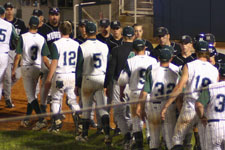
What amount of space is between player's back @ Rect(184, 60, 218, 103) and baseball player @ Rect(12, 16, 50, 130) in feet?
10.0

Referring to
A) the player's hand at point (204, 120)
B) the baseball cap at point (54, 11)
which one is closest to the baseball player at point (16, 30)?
the baseball cap at point (54, 11)

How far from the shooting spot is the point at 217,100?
5.92m

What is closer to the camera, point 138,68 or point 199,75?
point 199,75

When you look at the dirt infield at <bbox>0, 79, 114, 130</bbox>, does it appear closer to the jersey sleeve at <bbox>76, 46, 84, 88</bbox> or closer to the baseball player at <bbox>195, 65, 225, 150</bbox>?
the jersey sleeve at <bbox>76, 46, 84, 88</bbox>

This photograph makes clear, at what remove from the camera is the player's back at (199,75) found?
246 inches

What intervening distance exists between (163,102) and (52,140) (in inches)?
56.4

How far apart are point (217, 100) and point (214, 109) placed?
11cm

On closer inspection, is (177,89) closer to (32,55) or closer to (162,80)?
(162,80)

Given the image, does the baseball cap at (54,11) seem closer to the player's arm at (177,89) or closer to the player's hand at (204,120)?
the player's arm at (177,89)

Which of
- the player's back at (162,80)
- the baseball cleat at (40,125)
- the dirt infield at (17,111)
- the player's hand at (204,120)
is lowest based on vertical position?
the dirt infield at (17,111)

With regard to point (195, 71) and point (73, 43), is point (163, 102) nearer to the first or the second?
point (195, 71)

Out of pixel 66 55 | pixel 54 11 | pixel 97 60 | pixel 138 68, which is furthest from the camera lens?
pixel 54 11

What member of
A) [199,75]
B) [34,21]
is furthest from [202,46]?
[34,21]

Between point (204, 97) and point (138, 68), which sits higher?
point (138, 68)
